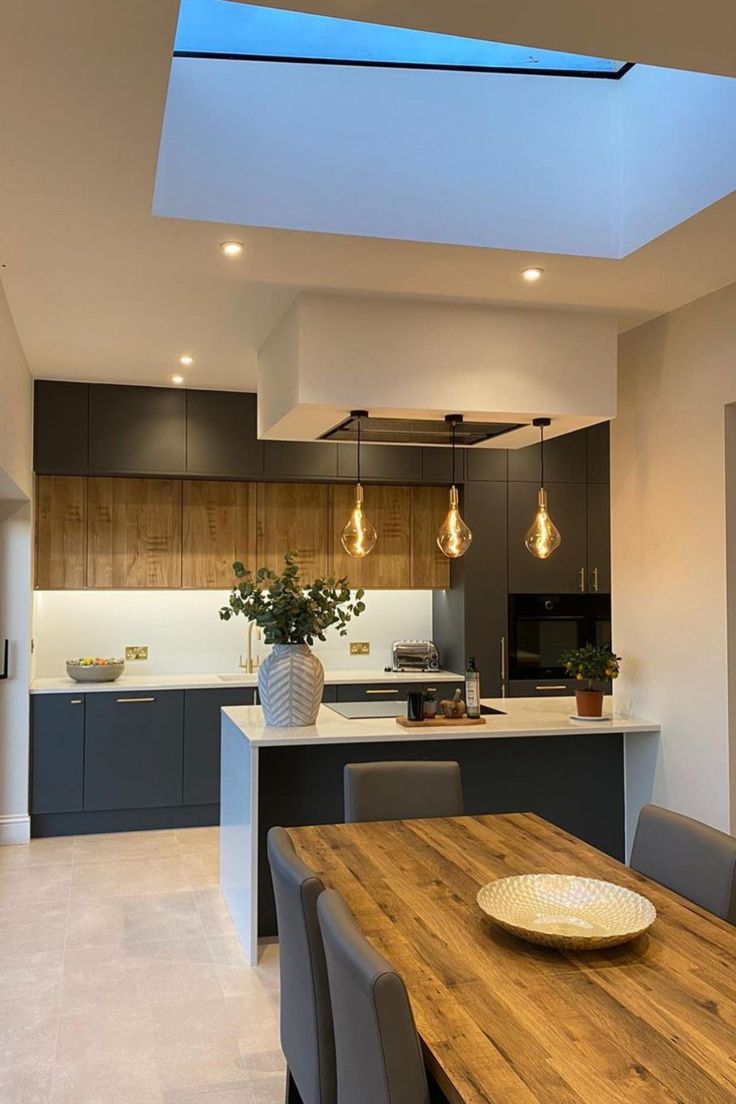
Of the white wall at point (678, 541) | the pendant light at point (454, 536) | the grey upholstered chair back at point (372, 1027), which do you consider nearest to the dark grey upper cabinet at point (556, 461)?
the white wall at point (678, 541)

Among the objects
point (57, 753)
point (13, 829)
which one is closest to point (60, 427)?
point (57, 753)

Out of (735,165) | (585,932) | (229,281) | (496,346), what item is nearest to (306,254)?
(229,281)

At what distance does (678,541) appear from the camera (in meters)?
4.29

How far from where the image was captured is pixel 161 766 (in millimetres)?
5984

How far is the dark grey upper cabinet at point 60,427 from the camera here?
593 centimetres

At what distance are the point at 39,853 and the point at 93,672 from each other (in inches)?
43.5

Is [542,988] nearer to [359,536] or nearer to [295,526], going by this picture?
[359,536]

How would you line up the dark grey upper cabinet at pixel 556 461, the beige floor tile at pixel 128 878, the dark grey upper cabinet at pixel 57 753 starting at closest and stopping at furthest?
the beige floor tile at pixel 128 878, the dark grey upper cabinet at pixel 57 753, the dark grey upper cabinet at pixel 556 461

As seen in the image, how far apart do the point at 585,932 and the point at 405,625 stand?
202 inches

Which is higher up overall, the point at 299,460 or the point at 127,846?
the point at 299,460

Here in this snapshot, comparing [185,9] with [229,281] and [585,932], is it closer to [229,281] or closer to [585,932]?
[229,281]

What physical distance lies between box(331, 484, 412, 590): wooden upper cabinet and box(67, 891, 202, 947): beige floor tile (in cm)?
263

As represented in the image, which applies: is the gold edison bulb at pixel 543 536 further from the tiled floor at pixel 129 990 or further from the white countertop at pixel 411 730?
the tiled floor at pixel 129 990

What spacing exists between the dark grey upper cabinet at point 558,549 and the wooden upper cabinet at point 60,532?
2.82 metres
